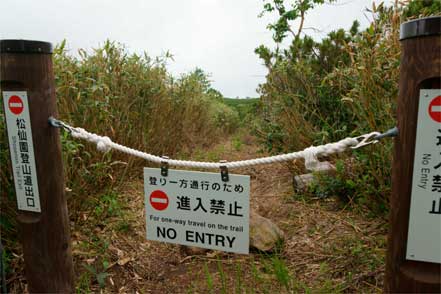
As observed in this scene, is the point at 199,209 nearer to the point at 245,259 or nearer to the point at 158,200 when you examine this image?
the point at 158,200

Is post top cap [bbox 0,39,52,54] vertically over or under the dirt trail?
over

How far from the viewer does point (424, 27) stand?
1022 millimetres

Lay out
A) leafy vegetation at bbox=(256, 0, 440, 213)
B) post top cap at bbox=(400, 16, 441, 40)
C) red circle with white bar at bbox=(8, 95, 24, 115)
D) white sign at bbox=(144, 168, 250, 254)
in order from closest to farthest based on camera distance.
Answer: post top cap at bbox=(400, 16, 441, 40) < white sign at bbox=(144, 168, 250, 254) < red circle with white bar at bbox=(8, 95, 24, 115) < leafy vegetation at bbox=(256, 0, 440, 213)

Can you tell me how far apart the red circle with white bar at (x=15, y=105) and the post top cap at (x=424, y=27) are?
138 centimetres

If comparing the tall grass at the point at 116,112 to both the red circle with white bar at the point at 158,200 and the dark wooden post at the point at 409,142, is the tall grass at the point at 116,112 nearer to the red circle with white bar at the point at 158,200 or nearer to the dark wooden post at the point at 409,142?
the red circle with white bar at the point at 158,200

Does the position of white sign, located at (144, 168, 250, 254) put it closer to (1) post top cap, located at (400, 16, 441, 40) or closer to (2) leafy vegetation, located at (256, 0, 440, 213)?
(1) post top cap, located at (400, 16, 441, 40)

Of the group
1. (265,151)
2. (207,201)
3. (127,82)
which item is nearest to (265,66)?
(265,151)

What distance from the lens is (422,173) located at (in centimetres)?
107

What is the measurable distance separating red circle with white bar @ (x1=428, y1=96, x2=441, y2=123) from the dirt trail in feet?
3.12

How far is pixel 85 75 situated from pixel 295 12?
5297mm

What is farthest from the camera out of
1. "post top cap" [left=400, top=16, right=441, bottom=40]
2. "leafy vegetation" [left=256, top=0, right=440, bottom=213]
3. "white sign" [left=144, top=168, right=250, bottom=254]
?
"leafy vegetation" [left=256, top=0, right=440, bottom=213]

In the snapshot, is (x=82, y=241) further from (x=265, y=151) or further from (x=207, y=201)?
(x=265, y=151)

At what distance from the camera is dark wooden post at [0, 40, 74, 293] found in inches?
55.1

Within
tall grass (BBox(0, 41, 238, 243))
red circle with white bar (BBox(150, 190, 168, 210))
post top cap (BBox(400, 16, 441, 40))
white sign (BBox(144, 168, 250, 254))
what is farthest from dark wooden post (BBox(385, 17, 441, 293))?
tall grass (BBox(0, 41, 238, 243))
